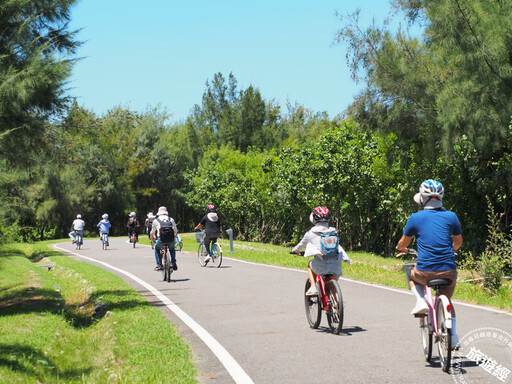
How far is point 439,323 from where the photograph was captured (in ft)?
20.6

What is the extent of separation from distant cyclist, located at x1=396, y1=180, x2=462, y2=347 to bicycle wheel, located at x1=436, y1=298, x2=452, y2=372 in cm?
Result: 27

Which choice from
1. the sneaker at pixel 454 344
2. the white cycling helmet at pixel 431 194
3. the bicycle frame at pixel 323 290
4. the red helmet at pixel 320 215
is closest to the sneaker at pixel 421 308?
the sneaker at pixel 454 344

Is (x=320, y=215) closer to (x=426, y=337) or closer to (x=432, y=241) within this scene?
(x=432, y=241)

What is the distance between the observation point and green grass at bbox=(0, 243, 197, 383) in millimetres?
6832

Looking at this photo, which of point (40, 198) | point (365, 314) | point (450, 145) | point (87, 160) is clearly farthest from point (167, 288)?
point (87, 160)

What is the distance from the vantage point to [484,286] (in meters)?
12.5

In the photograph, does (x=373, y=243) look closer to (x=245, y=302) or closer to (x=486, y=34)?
(x=486, y=34)

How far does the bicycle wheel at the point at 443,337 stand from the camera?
6047mm

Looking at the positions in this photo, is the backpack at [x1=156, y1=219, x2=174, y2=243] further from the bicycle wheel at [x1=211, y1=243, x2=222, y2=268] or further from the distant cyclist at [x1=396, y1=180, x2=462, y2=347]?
the distant cyclist at [x1=396, y1=180, x2=462, y2=347]

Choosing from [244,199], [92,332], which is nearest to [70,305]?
[92,332]

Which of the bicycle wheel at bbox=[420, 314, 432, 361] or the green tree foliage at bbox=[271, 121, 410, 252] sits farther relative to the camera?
the green tree foliage at bbox=[271, 121, 410, 252]

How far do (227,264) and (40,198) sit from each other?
3643 centimetres

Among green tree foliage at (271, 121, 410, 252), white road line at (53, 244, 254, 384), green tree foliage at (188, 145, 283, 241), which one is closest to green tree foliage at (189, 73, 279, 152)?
green tree foliage at (188, 145, 283, 241)

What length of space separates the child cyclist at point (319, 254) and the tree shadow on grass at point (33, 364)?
328 cm
